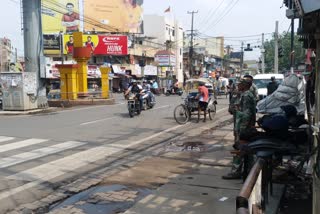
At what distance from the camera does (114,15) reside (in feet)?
179

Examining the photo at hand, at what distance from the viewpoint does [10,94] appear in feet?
69.3

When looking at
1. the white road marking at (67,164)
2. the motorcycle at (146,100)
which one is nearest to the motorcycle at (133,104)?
the motorcycle at (146,100)

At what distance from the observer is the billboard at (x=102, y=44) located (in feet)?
171

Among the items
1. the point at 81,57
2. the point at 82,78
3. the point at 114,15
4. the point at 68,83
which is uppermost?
the point at 114,15

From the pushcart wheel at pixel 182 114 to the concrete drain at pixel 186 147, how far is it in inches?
175

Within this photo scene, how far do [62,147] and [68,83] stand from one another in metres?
16.6

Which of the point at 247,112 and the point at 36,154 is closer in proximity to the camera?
the point at 247,112

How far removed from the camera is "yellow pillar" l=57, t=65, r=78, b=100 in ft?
86.2

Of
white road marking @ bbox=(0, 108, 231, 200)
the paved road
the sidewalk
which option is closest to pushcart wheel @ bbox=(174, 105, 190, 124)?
the paved road

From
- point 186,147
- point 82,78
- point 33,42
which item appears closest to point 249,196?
point 186,147

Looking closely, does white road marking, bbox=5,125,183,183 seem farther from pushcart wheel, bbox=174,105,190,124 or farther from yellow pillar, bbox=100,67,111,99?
yellow pillar, bbox=100,67,111,99

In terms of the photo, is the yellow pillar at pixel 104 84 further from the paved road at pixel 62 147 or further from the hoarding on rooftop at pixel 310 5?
the hoarding on rooftop at pixel 310 5

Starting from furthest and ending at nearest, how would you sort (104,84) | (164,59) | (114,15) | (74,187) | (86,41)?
(164,59) < (114,15) < (86,41) < (104,84) < (74,187)

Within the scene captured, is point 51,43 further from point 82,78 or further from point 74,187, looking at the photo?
point 74,187
